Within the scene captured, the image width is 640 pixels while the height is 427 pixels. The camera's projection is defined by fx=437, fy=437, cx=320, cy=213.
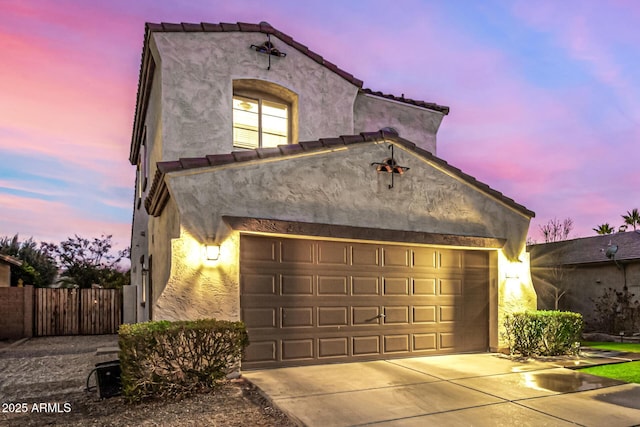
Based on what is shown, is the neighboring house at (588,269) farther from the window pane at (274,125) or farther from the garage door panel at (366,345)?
the window pane at (274,125)

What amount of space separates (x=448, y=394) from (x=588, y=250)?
1595cm

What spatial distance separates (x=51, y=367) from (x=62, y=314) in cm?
830

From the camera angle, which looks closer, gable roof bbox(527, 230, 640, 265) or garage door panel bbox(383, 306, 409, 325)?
garage door panel bbox(383, 306, 409, 325)

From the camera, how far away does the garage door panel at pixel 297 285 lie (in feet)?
27.7

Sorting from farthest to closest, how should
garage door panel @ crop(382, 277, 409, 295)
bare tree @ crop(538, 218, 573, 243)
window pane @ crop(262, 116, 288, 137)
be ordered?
bare tree @ crop(538, 218, 573, 243)
window pane @ crop(262, 116, 288, 137)
garage door panel @ crop(382, 277, 409, 295)

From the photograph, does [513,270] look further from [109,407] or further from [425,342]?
[109,407]

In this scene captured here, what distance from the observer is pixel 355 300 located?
9.14m

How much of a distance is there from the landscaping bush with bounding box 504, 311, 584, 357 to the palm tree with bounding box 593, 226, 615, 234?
31.2 meters

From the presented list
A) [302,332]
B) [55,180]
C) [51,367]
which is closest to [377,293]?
[302,332]

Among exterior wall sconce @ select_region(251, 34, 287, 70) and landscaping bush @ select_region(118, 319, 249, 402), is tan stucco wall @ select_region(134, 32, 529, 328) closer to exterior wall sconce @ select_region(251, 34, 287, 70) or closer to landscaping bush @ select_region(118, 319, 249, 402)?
exterior wall sconce @ select_region(251, 34, 287, 70)

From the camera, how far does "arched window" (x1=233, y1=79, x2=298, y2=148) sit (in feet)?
38.0

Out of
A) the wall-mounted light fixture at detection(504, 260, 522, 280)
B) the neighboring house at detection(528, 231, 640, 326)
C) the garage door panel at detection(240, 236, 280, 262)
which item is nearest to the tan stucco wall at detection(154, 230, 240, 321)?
the garage door panel at detection(240, 236, 280, 262)

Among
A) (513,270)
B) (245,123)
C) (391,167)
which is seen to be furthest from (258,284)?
(513,270)

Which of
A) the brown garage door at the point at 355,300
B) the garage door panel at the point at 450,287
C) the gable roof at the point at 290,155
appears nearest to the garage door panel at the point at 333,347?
the brown garage door at the point at 355,300
